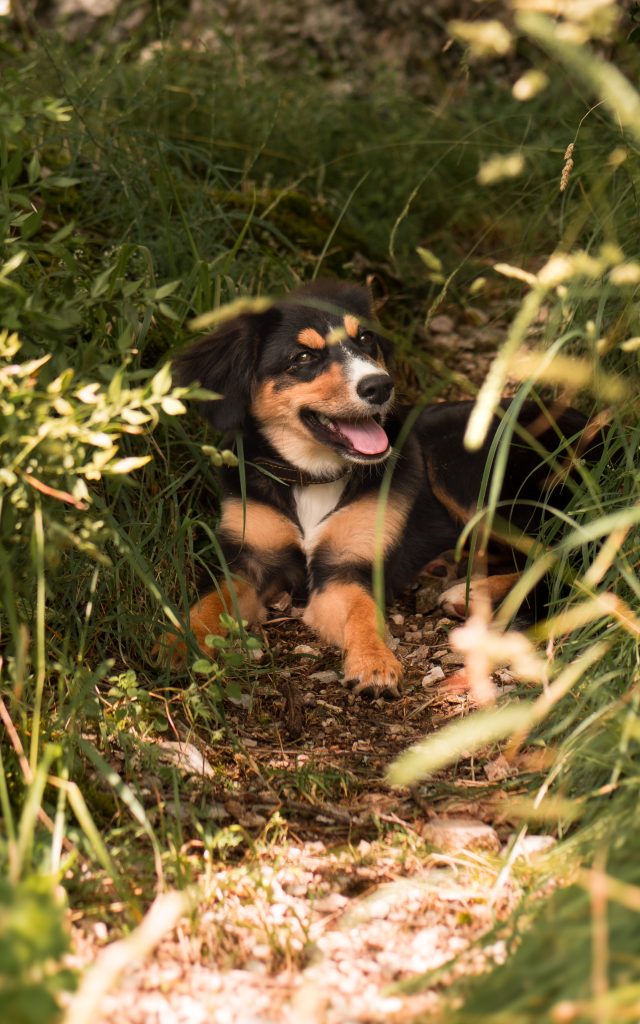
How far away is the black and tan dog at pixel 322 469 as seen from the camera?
11.8ft

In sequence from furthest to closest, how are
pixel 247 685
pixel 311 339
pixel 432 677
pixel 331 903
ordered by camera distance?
pixel 311 339
pixel 432 677
pixel 247 685
pixel 331 903

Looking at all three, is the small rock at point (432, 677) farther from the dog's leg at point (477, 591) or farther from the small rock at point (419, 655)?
the dog's leg at point (477, 591)

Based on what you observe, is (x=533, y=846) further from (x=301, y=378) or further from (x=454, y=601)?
(x=301, y=378)

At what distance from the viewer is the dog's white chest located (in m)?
3.94

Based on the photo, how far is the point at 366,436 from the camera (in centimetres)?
371

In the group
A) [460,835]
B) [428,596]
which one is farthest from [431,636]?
[460,835]

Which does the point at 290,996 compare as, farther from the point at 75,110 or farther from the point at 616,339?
the point at 75,110

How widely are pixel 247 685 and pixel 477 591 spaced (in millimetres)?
904

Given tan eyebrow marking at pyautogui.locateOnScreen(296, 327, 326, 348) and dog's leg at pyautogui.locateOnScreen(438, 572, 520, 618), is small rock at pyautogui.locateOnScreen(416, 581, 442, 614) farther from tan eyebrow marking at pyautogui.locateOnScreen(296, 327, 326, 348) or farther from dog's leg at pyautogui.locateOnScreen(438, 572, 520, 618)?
tan eyebrow marking at pyautogui.locateOnScreen(296, 327, 326, 348)

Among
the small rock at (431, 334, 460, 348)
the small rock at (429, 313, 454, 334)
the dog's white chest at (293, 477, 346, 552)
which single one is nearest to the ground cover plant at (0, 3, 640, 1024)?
the dog's white chest at (293, 477, 346, 552)

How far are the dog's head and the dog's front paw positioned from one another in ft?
2.24

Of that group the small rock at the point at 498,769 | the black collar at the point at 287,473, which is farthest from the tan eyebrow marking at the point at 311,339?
the small rock at the point at 498,769

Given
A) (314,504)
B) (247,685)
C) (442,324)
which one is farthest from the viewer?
(442,324)

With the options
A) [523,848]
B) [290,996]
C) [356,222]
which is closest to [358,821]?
[523,848]
